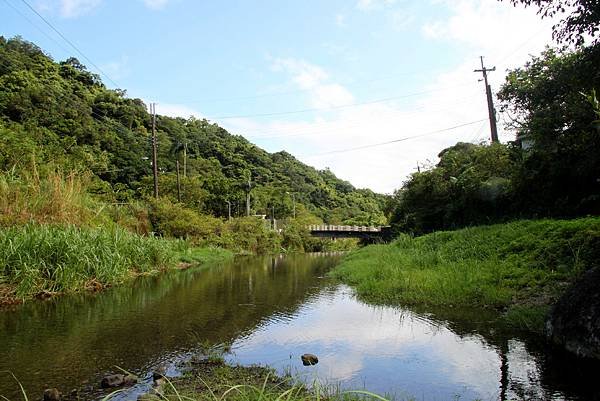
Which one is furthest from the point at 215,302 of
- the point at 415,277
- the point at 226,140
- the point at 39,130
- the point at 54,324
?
the point at 226,140

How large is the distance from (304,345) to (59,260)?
8.22 m

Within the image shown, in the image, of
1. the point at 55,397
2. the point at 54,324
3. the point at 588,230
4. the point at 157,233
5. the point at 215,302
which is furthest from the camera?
the point at 157,233

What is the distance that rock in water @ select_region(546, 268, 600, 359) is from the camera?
5.88 metres

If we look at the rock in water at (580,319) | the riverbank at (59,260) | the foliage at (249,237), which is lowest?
the rock in water at (580,319)

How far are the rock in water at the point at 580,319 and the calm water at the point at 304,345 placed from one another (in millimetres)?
242

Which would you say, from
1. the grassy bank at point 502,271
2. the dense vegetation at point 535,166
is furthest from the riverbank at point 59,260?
the dense vegetation at point 535,166

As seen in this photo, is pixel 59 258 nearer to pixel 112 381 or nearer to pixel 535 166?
pixel 112 381

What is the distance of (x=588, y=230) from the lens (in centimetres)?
1101

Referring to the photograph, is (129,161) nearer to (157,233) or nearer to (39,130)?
(39,130)

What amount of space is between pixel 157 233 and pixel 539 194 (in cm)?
2247

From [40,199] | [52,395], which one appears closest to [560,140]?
[52,395]

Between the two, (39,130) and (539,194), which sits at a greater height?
(39,130)

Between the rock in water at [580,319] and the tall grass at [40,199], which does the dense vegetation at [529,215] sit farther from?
the tall grass at [40,199]

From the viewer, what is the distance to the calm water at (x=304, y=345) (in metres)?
5.50
